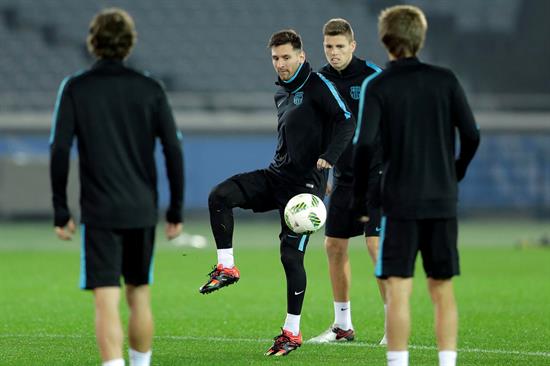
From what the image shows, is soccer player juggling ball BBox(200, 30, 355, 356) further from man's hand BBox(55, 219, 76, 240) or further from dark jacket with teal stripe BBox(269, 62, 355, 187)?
man's hand BBox(55, 219, 76, 240)

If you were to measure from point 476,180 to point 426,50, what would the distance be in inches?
194

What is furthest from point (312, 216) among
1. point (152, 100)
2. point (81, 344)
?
point (152, 100)

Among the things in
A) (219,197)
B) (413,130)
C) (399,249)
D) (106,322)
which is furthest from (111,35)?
(219,197)

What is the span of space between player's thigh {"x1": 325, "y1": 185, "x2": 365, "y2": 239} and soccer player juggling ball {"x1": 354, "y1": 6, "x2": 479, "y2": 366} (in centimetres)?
303

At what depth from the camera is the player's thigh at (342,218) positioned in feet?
31.1

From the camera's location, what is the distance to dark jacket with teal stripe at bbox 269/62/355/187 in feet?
29.1

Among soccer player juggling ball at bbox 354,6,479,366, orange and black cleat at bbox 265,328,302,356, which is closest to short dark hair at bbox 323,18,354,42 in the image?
orange and black cleat at bbox 265,328,302,356

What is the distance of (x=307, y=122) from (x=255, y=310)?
3.54 m

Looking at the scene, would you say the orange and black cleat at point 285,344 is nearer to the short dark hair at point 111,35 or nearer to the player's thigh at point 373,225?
the player's thigh at point 373,225

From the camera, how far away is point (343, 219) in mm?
9508

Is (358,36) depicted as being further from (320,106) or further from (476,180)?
(320,106)

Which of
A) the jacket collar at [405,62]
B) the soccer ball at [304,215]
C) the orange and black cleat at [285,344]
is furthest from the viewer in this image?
the soccer ball at [304,215]

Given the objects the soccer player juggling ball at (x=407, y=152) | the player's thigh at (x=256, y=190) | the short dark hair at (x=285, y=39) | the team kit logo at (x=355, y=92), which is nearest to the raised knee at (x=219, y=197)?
the player's thigh at (x=256, y=190)

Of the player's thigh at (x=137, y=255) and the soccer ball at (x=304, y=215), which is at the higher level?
the player's thigh at (x=137, y=255)
